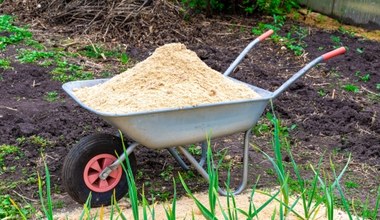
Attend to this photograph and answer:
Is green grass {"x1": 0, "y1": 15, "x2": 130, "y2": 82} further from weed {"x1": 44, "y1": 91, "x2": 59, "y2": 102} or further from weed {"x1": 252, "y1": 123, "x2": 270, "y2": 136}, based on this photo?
weed {"x1": 252, "y1": 123, "x2": 270, "y2": 136}

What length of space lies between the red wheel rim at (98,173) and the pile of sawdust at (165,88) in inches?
11.5

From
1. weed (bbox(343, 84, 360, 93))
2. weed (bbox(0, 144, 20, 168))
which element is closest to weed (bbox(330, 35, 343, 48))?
weed (bbox(343, 84, 360, 93))

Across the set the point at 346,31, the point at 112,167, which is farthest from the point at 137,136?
the point at 346,31

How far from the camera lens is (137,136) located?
9.96 ft

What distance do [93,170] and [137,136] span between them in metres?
0.39

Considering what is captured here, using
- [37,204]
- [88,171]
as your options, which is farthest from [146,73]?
[37,204]

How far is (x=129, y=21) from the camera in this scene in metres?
6.63

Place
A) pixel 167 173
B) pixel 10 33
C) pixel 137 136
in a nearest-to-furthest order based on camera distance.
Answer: pixel 137 136 < pixel 167 173 < pixel 10 33

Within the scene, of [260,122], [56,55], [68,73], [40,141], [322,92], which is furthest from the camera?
[56,55]

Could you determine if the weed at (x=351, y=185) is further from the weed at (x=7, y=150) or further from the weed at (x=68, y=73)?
the weed at (x=68, y=73)

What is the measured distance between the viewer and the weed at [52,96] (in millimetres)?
4867

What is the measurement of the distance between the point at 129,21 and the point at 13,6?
1.84m

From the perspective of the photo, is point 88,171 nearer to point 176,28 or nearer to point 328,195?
point 328,195

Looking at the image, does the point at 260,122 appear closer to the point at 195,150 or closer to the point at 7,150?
the point at 195,150
